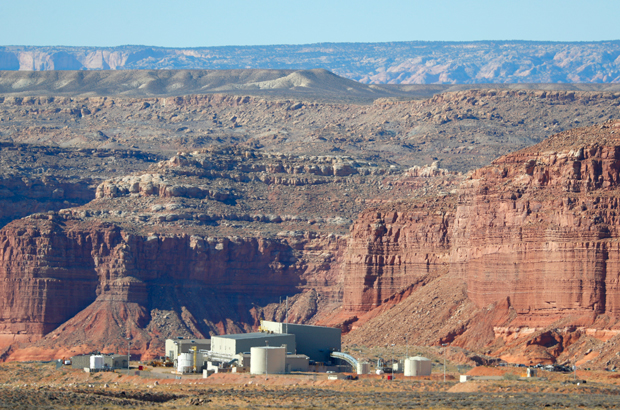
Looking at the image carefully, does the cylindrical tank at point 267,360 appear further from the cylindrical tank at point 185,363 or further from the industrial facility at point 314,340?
the industrial facility at point 314,340

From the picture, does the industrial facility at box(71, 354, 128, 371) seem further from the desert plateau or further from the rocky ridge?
the rocky ridge

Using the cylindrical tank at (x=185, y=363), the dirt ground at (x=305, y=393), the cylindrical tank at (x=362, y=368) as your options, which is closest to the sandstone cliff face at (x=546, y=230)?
the dirt ground at (x=305, y=393)

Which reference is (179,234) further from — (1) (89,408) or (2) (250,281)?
(1) (89,408)

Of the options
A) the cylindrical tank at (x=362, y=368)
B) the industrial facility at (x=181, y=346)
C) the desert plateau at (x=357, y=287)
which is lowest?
the cylindrical tank at (x=362, y=368)

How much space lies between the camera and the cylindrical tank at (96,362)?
119000 mm

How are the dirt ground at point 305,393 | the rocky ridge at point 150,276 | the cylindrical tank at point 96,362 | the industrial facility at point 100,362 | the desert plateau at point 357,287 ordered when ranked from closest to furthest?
the dirt ground at point 305,393 → the desert plateau at point 357,287 → the cylindrical tank at point 96,362 → the industrial facility at point 100,362 → the rocky ridge at point 150,276

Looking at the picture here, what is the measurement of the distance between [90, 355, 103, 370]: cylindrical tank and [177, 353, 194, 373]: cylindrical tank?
6.69 m

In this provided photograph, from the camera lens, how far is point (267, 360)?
109 meters

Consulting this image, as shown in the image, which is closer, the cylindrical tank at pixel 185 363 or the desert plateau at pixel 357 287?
the desert plateau at pixel 357 287

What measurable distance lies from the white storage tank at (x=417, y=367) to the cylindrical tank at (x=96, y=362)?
22683mm

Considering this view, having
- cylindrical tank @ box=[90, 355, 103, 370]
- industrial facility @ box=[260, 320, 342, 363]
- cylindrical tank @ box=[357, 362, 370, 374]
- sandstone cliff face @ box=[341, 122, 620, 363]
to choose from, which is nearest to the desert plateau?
sandstone cliff face @ box=[341, 122, 620, 363]

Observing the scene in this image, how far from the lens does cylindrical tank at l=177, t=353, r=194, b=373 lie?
114 meters

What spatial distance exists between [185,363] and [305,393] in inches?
723

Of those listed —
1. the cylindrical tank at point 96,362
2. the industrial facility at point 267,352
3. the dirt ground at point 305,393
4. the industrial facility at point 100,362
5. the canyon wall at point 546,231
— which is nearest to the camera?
the dirt ground at point 305,393
